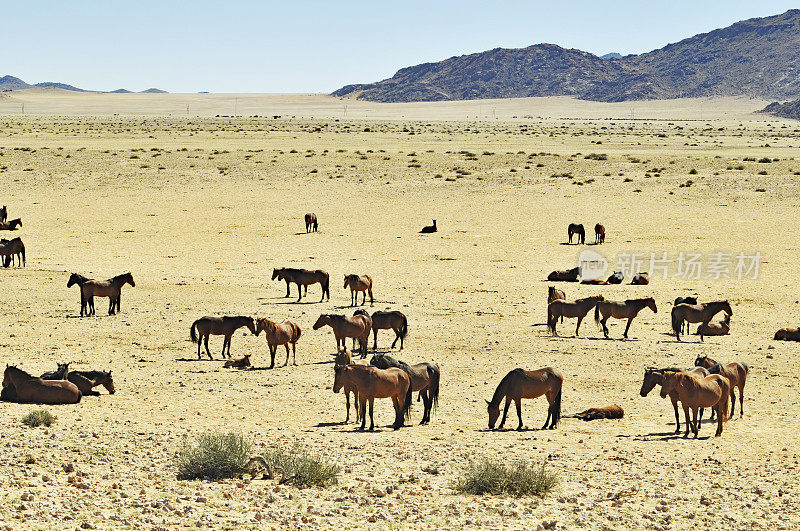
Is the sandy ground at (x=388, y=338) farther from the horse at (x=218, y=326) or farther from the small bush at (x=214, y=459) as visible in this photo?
the horse at (x=218, y=326)

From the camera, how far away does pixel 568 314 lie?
22703 millimetres

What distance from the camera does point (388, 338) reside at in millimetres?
22500

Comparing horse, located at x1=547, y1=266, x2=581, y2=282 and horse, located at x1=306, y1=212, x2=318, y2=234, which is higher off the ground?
horse, located at x1=306, y1=212, x2=318, y2=234

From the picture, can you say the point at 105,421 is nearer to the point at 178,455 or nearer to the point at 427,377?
the point at 178,455

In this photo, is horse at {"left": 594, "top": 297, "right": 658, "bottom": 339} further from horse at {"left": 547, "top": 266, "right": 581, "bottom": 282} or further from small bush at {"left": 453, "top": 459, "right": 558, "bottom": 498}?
small bush at {"left": 453, "top": 459, "right": 558, "bottom": 498}

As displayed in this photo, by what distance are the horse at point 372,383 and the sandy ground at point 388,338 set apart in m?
0.53

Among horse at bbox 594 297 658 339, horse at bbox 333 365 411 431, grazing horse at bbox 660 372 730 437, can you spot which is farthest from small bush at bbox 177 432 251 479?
horse at bbox 594 297 658 339

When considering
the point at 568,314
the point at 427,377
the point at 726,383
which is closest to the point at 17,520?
the point at 427,377

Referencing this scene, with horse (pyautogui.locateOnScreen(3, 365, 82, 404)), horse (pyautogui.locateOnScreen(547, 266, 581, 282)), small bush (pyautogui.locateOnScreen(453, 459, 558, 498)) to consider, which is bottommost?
horse (pyautogui.locateOnScreen(547, 266, 581, 282))

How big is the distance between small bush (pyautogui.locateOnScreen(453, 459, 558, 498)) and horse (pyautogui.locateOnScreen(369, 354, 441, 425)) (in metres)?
3.79

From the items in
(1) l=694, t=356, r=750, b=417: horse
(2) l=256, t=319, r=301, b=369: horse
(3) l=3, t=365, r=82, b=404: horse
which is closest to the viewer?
(3) l=3, t=365, r=82, b=404: horse

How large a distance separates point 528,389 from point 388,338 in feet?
25.6

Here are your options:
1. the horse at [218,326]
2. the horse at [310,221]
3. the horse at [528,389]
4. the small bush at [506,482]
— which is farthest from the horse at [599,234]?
the small bush at [506,482]

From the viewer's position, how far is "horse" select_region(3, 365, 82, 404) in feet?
50.9
